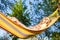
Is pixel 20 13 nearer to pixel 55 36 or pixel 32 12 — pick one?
pixel 32 12

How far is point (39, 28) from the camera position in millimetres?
1480

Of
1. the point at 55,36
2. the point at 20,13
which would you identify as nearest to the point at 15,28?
the point at 20,13

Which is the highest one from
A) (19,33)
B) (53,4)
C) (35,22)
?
(53,4)

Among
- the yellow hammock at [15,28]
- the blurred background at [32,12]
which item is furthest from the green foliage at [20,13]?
the yellow hammock at [15,28]

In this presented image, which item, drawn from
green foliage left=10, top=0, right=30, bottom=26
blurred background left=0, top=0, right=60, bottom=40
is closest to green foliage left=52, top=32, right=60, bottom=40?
blurred background left=0, top=0, right=60, bottom=40

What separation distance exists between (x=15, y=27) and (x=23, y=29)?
2.1 inches

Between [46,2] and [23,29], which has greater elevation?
[46,2]

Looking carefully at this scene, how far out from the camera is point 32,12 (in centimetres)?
165

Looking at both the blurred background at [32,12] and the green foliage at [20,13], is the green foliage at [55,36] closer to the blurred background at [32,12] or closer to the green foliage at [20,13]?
the blurred background at [32,12]

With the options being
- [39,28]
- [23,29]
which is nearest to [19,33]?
[23,29]

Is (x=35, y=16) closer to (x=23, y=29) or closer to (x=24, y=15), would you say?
(x=24, y=15)

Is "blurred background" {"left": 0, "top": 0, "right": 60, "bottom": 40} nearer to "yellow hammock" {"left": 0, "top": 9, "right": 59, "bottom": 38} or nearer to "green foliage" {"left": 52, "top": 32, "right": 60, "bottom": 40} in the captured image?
"green foliage" {"left": 52, "top": 32, "right": 60, "bottom": 40}

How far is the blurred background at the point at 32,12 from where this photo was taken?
1.61 metres

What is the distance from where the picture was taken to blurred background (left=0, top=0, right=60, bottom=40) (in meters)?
1.61
